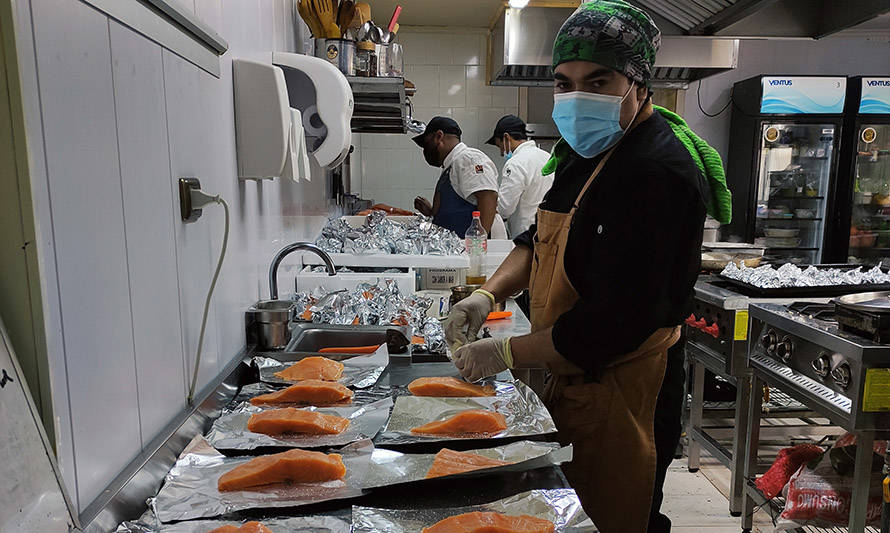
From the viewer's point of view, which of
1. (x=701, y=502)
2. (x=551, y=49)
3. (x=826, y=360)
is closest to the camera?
(x=826, y=360)

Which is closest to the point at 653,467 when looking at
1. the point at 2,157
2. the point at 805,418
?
the point at 2,157

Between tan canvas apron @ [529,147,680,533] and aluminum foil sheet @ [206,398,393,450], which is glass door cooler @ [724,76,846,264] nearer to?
tan canvas apron @ [529,147,680,533]

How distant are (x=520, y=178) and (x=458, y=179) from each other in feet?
1.52

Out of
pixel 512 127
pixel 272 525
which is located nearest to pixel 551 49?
pixel 512 127

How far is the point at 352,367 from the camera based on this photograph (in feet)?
5.65

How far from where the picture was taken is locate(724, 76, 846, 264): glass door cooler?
5.15 m

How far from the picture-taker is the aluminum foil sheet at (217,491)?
97 centimetres

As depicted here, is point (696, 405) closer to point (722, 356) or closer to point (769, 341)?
point (722, 356)

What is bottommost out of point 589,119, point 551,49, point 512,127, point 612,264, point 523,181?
point 612,264

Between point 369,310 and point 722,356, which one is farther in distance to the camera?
point 722,356

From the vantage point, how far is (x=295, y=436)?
126 centimetres

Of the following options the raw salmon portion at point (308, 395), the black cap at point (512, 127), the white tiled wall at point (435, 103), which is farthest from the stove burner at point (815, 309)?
the white tiled wall at point (435, 103)

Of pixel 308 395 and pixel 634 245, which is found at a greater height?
pixel 634 245

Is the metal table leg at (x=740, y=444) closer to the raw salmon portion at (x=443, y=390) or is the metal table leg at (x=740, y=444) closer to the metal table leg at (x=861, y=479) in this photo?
the metal table leg at (x=861, y=479)
